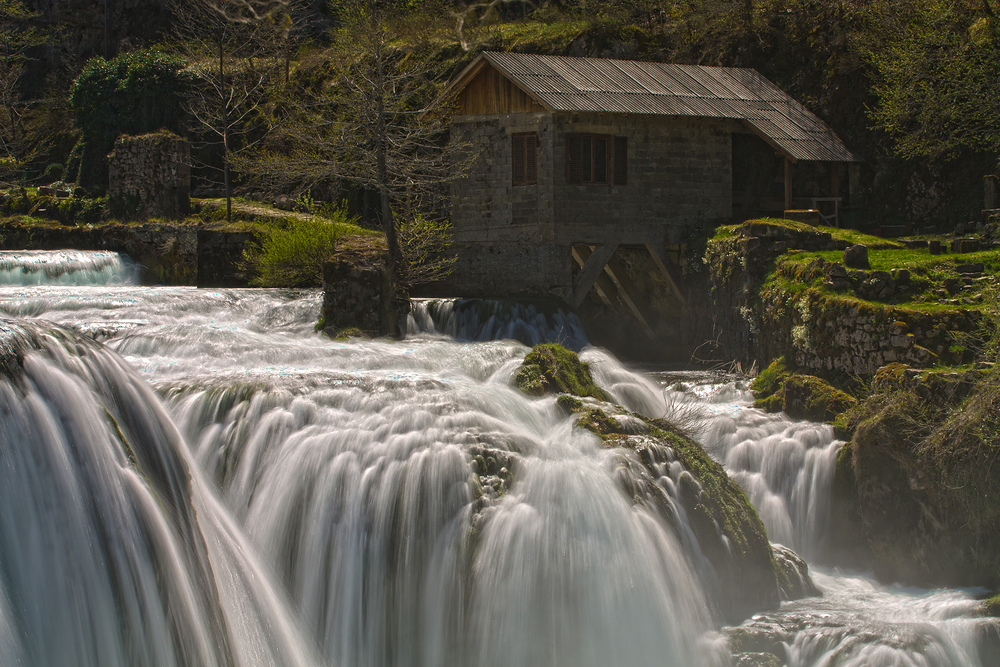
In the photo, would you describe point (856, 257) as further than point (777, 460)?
Yes

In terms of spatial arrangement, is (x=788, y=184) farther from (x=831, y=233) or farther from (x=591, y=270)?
(x=591, y=270)

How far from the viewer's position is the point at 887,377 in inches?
537

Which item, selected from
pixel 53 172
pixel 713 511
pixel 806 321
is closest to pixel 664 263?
pixel 806 321

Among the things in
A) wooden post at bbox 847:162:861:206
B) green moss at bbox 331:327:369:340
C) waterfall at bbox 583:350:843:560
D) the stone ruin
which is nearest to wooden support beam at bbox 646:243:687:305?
wooden post at bbox 847:162:861:206

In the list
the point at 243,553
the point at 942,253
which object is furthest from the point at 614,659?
the point at 942,253

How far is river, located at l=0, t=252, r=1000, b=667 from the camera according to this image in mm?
7375

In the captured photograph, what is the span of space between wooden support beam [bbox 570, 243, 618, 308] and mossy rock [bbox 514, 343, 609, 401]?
6607mm

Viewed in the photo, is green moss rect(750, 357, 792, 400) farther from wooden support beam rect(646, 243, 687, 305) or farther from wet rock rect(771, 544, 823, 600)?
wooden support beam rect(646, 243, 687, 305)

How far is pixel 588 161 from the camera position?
69.4ft

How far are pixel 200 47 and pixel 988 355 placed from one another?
27800 mm

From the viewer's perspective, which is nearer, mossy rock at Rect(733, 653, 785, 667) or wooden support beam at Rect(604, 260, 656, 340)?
mossy rock at Rect(733, 653, 785, 667)

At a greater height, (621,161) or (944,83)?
(944,83)

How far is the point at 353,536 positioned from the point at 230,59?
84.5ft

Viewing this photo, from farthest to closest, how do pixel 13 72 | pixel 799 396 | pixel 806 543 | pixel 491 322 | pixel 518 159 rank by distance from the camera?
1. pixel 13 72
2. pixel 518 159
3. pixel 491 322
4. pixel 799 396
5. pixel 806 543
